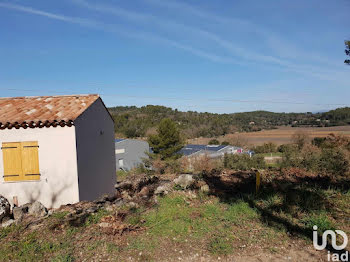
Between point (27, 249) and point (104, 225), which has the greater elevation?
point (104, 225)

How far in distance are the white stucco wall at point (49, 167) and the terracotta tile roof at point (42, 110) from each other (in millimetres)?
233

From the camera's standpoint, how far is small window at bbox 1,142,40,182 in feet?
23.4

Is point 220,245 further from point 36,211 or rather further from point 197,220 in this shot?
point 36,211

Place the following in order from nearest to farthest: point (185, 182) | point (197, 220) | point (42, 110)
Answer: point (197, 220) < point (185, 182) < point (42, 110)

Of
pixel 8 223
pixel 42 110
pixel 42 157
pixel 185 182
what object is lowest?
pixel 8 223

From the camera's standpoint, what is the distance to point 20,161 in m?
7.17

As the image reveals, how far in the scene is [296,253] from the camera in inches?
152

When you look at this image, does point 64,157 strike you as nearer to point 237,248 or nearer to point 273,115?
point 237,248

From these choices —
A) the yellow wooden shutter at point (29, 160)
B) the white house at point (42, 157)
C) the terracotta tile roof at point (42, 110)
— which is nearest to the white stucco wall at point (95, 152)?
the white house at point (42, 157)

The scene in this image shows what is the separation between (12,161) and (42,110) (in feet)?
6.05

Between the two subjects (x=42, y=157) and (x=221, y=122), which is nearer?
(x=42, y=157)

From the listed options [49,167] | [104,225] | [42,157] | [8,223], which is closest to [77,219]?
[104,225]

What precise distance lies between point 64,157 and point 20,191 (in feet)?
5.60

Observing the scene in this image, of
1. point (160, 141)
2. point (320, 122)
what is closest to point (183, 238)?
point (160, 141)
